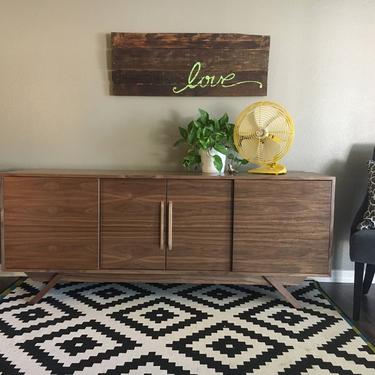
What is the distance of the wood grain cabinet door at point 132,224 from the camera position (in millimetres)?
2082

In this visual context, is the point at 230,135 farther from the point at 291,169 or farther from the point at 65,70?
the point at 65,70

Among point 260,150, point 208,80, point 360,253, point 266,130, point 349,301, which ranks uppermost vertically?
point 208,80

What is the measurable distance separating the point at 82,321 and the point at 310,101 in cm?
187

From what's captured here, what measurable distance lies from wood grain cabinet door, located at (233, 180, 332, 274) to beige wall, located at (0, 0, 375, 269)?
20.7 inches

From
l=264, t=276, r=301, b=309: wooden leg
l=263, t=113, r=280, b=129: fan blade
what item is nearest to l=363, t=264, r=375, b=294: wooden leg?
l=264, t=276, r=301, b=309: wooden leg

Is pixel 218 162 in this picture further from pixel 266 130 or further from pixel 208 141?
pixel 266 130

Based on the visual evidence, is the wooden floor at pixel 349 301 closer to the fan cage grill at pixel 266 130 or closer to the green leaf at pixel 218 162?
the fan cage grill at pixel 266 130

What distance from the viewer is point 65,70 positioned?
98.1 inches

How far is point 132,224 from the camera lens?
2100 mm

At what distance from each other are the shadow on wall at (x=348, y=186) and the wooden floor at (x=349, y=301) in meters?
0.24

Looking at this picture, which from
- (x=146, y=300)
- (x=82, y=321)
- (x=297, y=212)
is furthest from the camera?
(x=146, y=300)

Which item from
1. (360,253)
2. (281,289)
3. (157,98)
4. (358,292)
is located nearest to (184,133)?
(157,98)

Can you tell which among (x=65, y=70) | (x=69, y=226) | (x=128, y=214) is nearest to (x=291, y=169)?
(x=128, y=214)

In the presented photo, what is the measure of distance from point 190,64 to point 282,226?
115 centimetres
